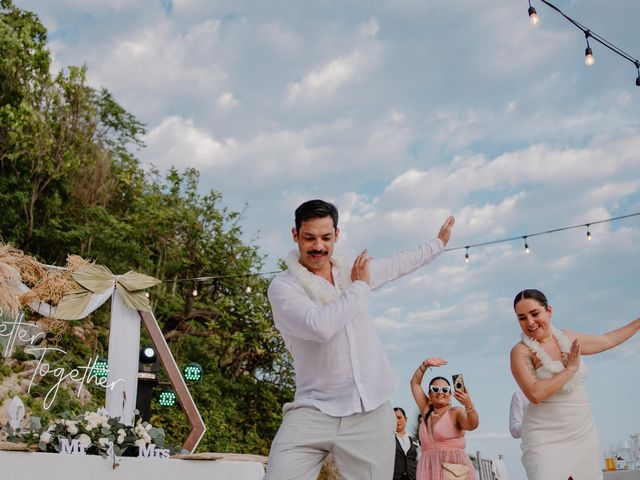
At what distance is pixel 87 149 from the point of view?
53.8 feet

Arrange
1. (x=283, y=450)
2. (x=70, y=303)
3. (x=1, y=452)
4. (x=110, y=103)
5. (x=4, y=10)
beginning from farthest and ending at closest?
(x=110, y=103)
(x=4, y=10)
(x=70, y=303)
(x=1, y=452)
(x=283, y=450)

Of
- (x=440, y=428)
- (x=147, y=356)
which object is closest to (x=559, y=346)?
(x=440, y=428)

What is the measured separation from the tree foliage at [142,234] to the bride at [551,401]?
424 inches

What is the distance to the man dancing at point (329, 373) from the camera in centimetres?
229

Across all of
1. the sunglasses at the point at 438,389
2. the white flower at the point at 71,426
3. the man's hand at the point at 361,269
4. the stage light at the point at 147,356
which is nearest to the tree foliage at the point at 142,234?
the stage light at the point at 147,356

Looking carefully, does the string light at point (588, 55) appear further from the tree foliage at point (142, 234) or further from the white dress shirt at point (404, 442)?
the tree foliage at point (142, 234)

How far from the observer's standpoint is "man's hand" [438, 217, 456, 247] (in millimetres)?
2959

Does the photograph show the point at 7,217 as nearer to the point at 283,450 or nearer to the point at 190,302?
the point at 190,302

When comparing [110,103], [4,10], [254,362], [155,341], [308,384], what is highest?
[110,103]

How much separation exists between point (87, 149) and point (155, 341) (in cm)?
885

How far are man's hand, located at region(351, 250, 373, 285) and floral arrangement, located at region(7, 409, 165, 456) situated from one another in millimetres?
3430

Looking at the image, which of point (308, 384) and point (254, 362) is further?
point (254, 362)

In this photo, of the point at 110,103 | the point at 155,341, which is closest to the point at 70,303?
the point at 155,341

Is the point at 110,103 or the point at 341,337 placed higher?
the point at 110,103
